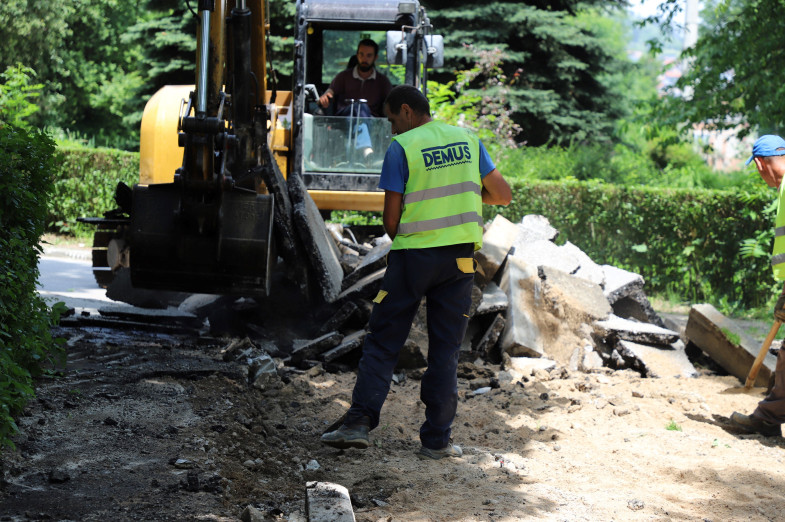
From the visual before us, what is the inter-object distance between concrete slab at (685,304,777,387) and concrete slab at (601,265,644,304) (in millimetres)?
836

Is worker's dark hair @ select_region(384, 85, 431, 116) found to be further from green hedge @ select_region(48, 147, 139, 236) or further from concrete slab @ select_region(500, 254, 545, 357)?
green hedge @ select_region(48, 147, 139, 236)

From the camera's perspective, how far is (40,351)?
4.61m

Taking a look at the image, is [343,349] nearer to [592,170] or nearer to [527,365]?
[527,365]

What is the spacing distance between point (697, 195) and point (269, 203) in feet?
29.9

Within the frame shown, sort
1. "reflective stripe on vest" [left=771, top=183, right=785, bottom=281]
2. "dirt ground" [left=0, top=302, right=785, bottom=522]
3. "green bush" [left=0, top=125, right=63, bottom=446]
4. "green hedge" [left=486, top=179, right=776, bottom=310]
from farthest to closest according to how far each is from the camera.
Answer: "green hedge" [left=486, top=179, right=776, bottom=310], "reflective stripe on vest" [left=771, top=183, right=785, bottom=281], "green bush" [left=0, top=125, right=63, bottom=446], "dirt ground" [left=0, top=302, right=785, bottom=522]

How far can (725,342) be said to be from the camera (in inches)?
321

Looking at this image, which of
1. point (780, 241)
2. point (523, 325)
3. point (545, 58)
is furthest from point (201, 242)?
point (545, 58)

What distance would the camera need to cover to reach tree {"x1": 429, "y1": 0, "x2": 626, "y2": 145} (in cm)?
2253

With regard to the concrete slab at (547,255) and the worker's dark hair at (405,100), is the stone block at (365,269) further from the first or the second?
the worker's dark hair at (405,100)

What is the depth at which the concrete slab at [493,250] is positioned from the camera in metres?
8.57

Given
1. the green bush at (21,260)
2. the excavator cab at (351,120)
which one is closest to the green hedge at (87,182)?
the excavator cab at (351,120)

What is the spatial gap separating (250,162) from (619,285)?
4509mm

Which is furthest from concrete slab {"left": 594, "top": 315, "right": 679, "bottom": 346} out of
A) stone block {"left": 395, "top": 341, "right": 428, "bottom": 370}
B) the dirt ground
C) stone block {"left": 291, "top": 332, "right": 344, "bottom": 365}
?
stone block {"left": 291, "top": 332, "right": 344, "bottom": 365}

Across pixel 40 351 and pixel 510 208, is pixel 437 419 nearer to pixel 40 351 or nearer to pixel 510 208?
pixel 40 351
